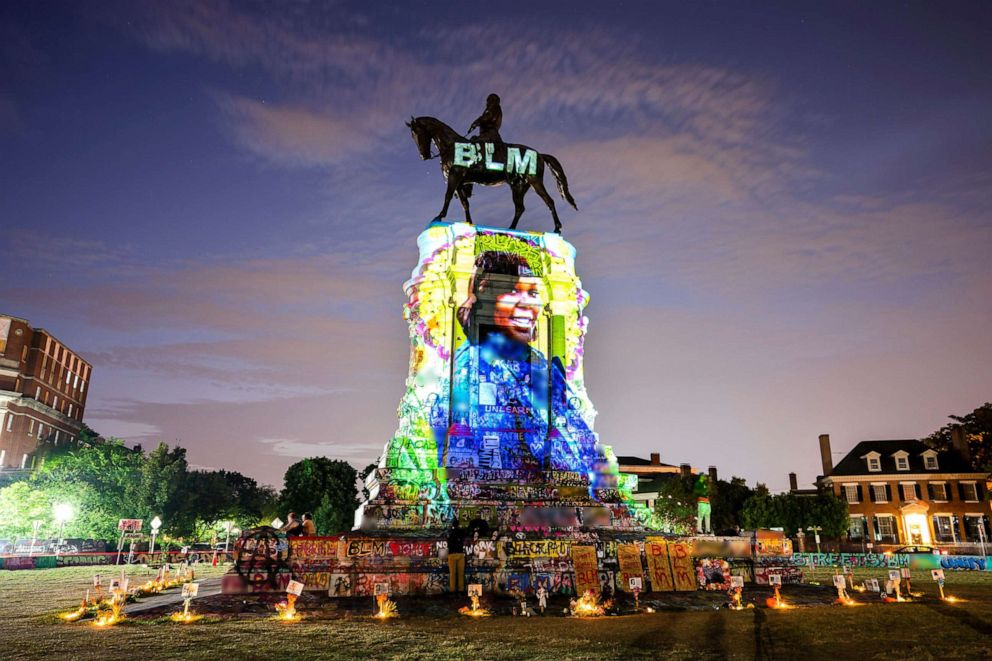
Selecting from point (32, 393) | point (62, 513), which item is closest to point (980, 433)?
point (62, 513)

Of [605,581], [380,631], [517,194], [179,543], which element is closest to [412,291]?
[517,194]

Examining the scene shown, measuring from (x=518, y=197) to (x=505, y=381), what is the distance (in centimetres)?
1042

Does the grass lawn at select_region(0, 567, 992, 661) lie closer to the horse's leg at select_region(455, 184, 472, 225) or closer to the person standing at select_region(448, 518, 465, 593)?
the person standing at select_region(448, 518, 465, 593)

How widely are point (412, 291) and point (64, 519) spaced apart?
4655 centimetres

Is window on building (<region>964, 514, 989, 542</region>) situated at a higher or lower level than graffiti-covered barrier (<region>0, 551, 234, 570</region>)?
higher

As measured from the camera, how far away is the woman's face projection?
32.4 meters

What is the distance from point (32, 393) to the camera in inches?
3607

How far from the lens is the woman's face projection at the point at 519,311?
32.4m

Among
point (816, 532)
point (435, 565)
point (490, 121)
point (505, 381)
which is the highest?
point (490, 121)

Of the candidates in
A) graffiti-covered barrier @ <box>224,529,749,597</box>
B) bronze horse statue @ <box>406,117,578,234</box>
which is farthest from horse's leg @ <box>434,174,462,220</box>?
graffiti-covered barrier @ <box>224,529,749,597</box>

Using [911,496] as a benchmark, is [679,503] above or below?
below

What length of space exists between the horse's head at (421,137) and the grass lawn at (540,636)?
23254mm

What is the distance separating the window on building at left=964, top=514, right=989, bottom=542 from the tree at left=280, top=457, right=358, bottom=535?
6588 cm

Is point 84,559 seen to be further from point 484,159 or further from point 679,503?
point 679,503
